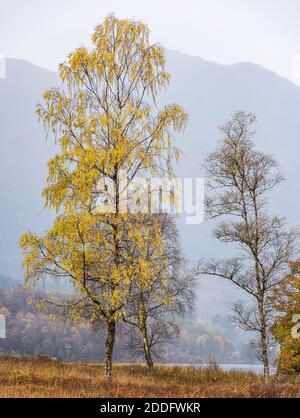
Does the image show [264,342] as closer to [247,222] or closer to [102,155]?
[247,222]

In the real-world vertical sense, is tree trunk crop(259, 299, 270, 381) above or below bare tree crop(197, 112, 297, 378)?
below

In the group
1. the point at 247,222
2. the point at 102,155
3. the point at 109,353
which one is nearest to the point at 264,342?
the point at 247,222

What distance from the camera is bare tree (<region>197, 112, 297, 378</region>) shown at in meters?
19.6

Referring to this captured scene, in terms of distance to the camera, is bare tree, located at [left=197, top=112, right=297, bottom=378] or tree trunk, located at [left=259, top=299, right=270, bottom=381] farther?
bare tree, located at [left=197, top=112, right=297, bottom=378]

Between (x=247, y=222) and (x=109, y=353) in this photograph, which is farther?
(x=247, y=222)

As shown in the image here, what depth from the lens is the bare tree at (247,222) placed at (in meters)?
19.6

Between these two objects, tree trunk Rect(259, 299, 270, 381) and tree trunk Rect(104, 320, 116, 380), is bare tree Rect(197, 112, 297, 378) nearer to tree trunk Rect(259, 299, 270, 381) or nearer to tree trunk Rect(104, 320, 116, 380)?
tree trunk Rect(259, 299, 270, 381)

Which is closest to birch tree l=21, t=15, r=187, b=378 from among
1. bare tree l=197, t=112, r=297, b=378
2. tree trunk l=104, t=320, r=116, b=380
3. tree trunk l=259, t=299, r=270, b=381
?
tree trunk l=104, t=320, r=116, b=380

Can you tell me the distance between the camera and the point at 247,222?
19.9m

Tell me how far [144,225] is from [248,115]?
24.5 ft

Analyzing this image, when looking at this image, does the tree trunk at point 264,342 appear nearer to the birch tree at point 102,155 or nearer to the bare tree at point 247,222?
the bare tree at point 247,222

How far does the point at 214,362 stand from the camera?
23.1m
